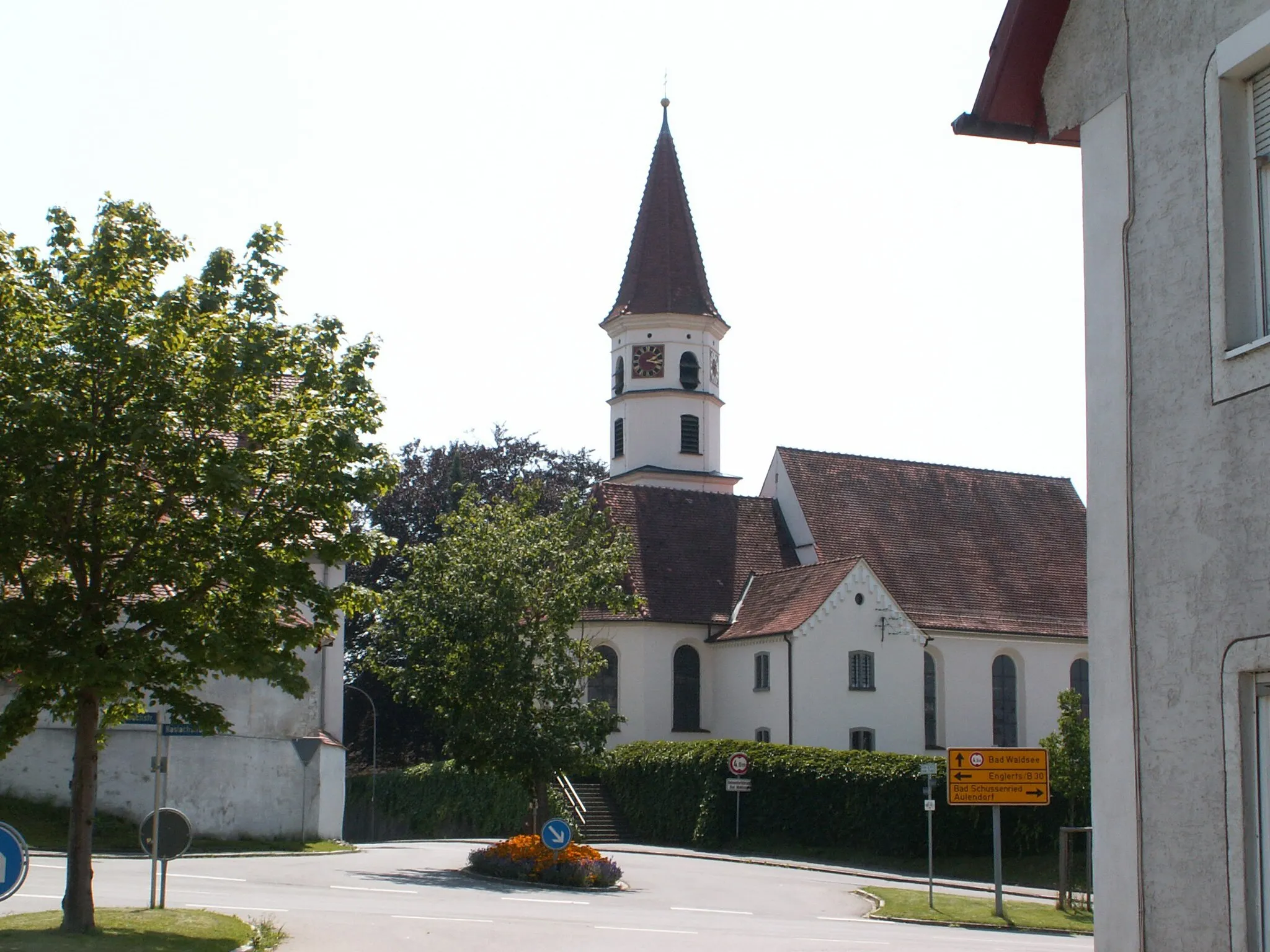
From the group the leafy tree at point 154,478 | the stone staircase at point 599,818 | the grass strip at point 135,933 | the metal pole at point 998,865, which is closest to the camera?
the grass strip at point 135,933

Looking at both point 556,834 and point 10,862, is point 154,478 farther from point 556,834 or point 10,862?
point 556,834

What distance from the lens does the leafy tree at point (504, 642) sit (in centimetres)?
3000

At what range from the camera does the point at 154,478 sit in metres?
16.8

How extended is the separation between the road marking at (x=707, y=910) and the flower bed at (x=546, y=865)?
11.0 ft

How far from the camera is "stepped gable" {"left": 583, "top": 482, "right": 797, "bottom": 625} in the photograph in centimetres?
4900

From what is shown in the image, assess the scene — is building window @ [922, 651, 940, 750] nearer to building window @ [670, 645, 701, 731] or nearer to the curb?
building window @ [670, 645, 701, 731]

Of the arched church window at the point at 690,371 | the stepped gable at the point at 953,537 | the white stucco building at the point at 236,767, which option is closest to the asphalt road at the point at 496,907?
the white stucco building at the point at 236,767

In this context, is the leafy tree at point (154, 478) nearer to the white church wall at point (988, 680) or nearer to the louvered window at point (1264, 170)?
the louvered window at point (1264, 170)

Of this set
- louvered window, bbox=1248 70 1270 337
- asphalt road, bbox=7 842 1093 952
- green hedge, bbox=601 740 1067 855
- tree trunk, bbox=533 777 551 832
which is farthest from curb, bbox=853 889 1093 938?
louvered window, bbox=1248 70 1270 337

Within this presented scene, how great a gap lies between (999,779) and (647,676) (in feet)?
78.2

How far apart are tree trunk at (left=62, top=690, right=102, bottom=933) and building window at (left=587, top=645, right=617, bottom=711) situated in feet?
101

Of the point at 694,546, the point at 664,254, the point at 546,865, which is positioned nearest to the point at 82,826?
the point at 546,865

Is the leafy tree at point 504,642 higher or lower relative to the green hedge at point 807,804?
higher

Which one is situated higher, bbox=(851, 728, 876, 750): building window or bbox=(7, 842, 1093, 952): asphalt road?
bbox=(851, 728, 876, 750): building window
